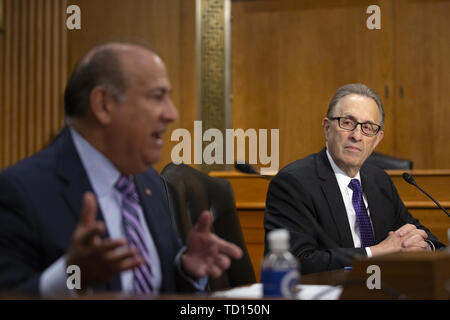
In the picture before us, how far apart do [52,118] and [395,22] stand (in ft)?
10.8

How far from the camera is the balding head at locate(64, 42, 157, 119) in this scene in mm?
1197

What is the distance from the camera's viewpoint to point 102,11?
5.32 metres

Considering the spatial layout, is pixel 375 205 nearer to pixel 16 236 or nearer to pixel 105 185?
pixel 105 185

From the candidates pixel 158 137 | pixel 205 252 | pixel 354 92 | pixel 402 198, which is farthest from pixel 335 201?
pixel 158 137

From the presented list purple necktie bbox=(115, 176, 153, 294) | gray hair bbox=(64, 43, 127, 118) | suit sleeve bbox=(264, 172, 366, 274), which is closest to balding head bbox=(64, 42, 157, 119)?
gray hair bbox=(64, 43, 127, 118)

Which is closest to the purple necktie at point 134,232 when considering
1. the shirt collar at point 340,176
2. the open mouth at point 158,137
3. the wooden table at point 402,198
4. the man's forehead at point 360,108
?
the open mouth at point 158,137

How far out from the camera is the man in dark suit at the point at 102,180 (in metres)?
1.16

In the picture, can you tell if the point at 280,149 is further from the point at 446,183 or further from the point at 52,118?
the point at 446,183

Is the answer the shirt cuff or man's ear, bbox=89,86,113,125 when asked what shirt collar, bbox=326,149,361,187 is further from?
man's ear, bbox=89,86,113,125

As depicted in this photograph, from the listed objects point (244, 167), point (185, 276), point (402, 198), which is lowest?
point (402, 198)

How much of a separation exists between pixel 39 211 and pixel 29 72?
3896mm

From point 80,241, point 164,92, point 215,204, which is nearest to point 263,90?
point 215,204

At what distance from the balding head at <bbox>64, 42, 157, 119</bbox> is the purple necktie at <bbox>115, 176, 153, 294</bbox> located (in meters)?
0.19

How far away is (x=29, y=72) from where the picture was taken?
4789 millimetres
